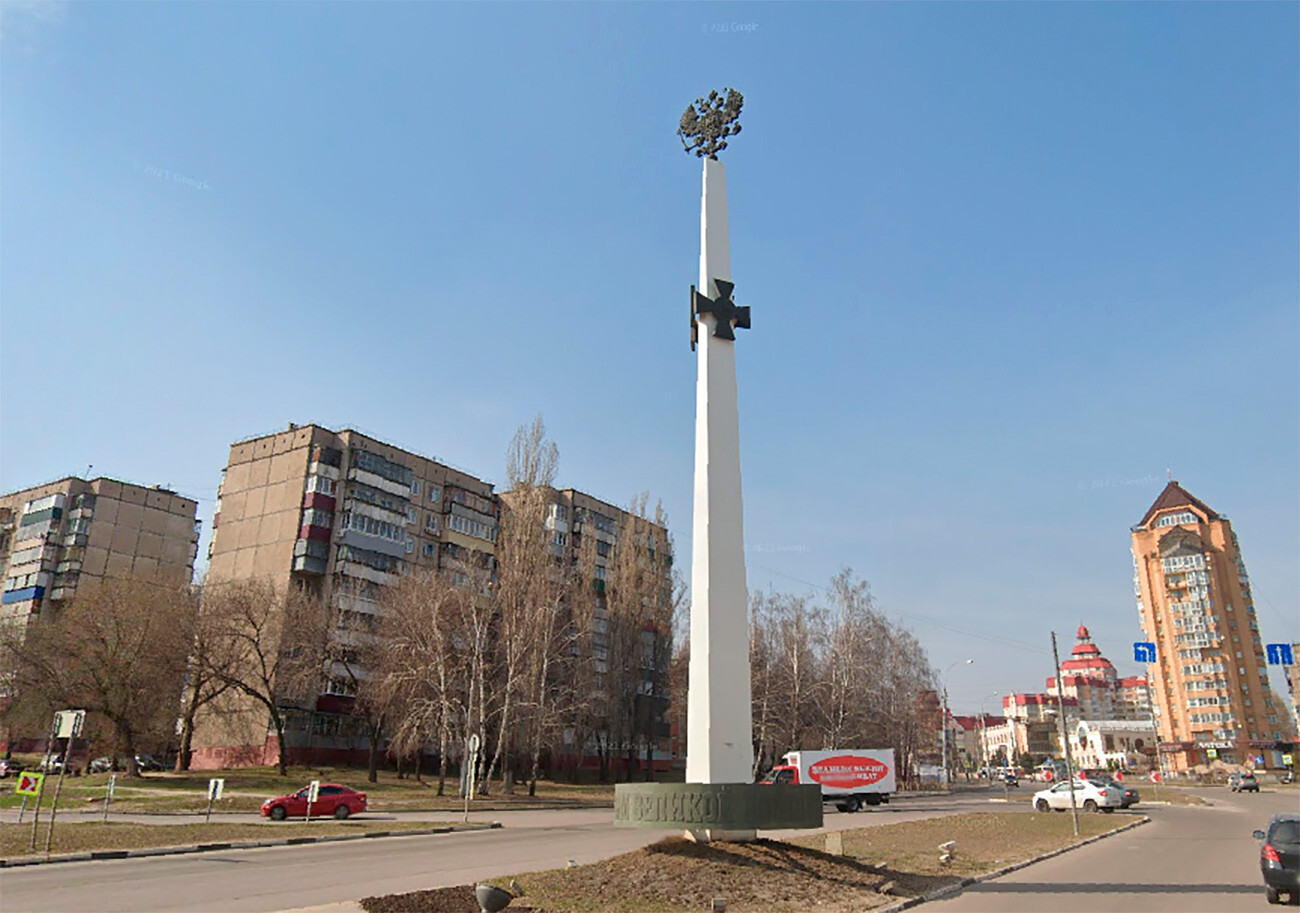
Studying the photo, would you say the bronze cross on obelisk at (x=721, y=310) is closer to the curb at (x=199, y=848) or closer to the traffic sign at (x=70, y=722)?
the traffic sign at (x=70, y=722)

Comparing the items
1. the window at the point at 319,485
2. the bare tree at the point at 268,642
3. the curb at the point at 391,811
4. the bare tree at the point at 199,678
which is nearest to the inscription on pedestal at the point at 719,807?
the curb at the point at 391,811

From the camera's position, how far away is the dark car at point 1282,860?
39.5ft

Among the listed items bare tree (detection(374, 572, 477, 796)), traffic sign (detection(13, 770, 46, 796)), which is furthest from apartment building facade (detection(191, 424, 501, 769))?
traffic sign (detection(13, 770, 46, 796))

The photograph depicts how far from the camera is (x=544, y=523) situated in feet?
158

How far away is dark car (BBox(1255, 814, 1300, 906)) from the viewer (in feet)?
39.5

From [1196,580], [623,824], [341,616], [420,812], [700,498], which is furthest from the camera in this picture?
[1196,580]

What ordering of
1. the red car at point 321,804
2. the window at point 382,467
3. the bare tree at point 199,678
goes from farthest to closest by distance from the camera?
the window at point 382,467 < the bare tree at point 199,678 < the red car at point 321,804

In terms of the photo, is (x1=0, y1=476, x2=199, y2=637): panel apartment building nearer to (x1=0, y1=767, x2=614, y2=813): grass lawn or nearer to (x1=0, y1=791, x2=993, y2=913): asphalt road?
(x1=0, y1=767, x2=614, y2=813): grass lawn

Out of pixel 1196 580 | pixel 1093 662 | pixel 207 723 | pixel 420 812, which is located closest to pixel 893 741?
pixel 420 812

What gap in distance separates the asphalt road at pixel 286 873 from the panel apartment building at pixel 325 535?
28943mm

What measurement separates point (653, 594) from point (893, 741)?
20866mm

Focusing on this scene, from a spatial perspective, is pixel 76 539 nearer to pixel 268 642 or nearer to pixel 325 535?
pixel 325 535

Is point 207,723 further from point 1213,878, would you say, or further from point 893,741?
point 1213,878

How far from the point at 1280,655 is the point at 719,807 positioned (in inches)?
2015
